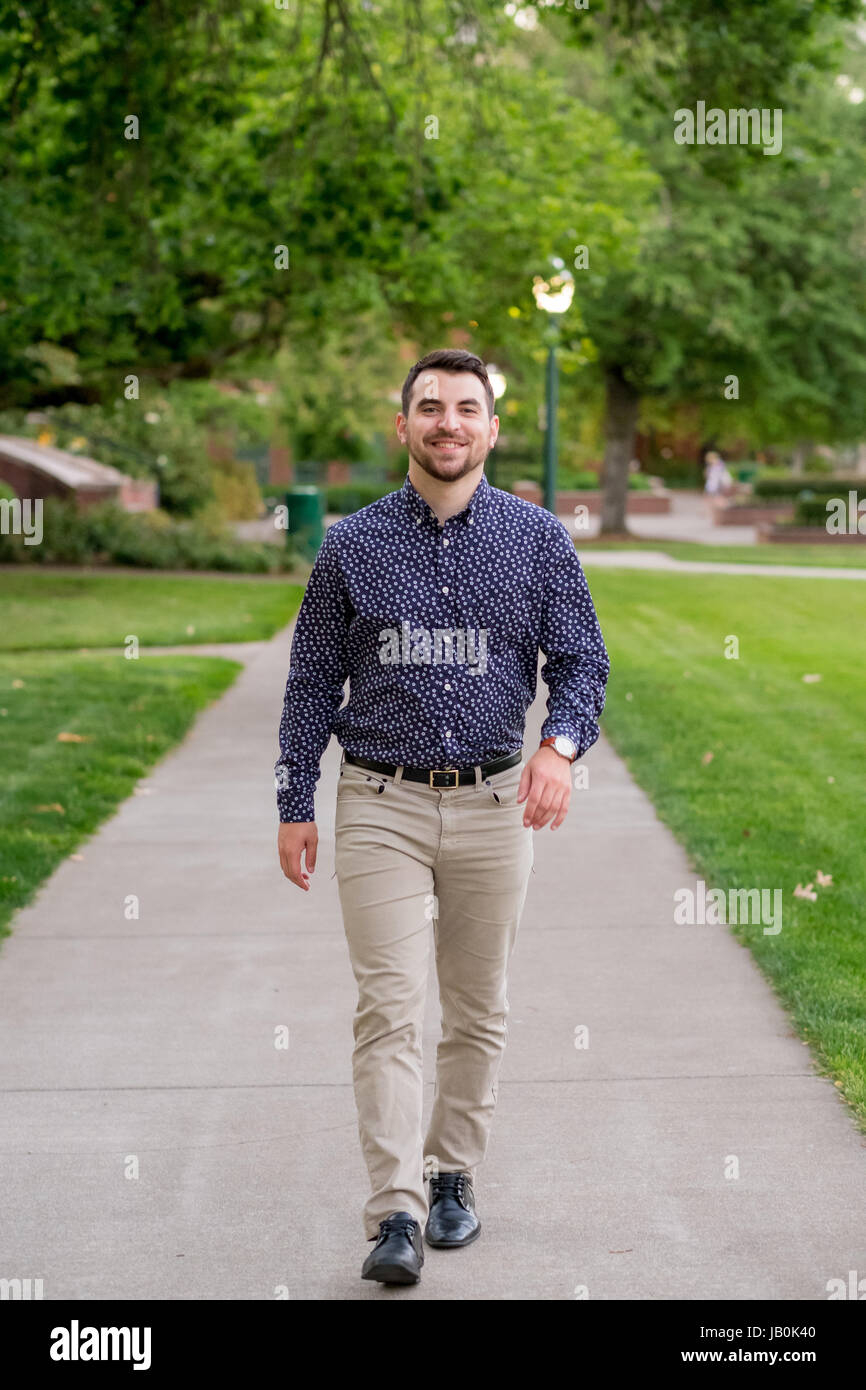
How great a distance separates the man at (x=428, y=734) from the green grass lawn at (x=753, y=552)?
2447cm

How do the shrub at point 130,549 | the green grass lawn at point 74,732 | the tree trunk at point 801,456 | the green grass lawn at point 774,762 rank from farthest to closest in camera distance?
the tree trunk at point 801,456, the shrub at point 130,549, the green grass lawn at point 74,732, the green grass lawn at point 774,762

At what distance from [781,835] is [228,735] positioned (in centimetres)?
439

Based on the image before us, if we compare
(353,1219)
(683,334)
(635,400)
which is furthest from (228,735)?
(635,400)

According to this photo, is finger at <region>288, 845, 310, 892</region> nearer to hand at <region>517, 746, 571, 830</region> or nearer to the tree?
hand at <region>517, 746, 571, 830</region>

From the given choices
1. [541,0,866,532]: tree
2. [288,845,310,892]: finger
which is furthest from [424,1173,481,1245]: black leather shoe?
[541,0,866,532]: tree

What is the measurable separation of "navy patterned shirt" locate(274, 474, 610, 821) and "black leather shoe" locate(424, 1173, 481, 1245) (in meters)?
0.94

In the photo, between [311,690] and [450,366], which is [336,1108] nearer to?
[311,690]

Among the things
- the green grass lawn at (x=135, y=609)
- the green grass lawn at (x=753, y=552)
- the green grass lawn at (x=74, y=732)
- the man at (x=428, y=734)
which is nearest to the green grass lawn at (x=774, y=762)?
the man at (x=428, y=734)

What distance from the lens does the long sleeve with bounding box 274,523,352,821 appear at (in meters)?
4.09

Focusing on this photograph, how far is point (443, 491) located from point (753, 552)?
29.6 metres

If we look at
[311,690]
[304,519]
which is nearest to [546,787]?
[311,690]

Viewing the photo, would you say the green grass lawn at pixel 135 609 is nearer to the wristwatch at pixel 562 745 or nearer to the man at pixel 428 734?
the man at pixel 428 734

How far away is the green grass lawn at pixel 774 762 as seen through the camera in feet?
20.7
